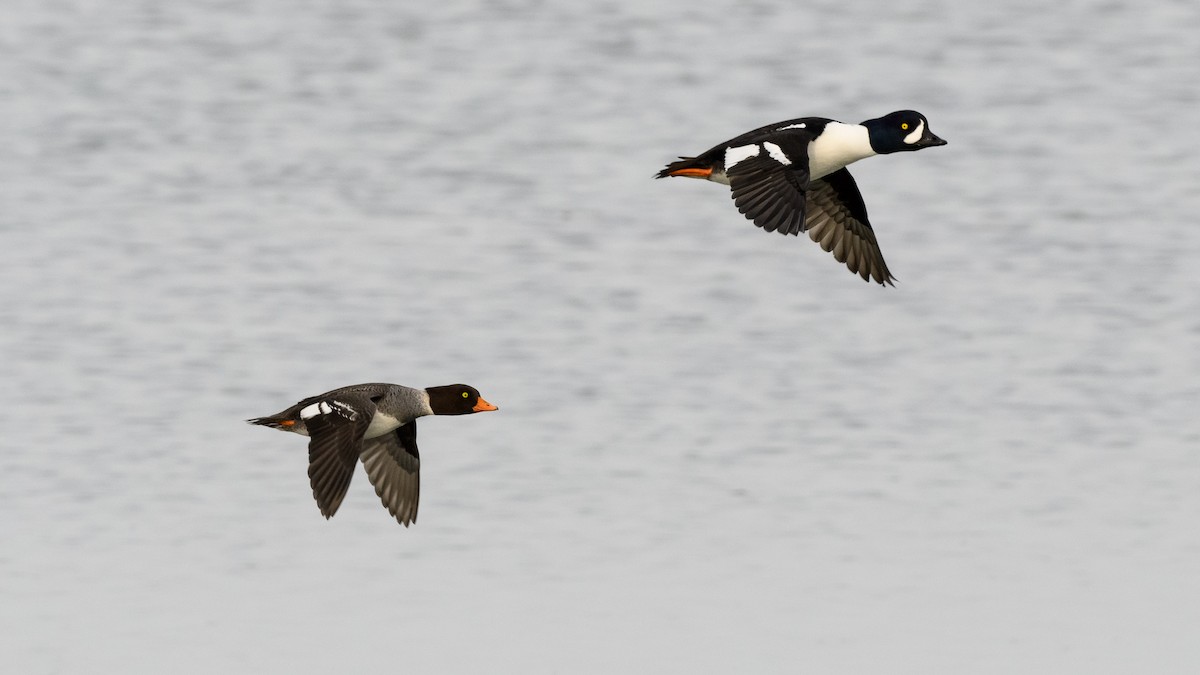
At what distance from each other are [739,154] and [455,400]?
279cm

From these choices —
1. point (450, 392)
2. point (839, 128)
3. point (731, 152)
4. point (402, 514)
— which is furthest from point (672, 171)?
point (402, 514)

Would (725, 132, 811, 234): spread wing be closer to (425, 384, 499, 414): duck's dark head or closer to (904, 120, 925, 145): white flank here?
(904, 120, 925, 145): white flank

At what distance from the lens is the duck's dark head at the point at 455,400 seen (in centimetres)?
1388

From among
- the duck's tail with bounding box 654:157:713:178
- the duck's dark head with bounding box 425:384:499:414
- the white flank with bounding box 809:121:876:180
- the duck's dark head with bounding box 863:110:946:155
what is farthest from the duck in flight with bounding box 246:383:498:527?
the duck's dark head with bounding box 863:110:946:155

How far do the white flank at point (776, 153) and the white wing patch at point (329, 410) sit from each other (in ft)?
10.1

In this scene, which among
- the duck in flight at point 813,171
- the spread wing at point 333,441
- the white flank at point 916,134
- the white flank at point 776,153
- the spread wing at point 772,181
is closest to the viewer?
the spread wing at point 772,181

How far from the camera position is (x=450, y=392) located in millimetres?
13930

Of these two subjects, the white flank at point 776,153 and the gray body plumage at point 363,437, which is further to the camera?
the white flank at point 776,153

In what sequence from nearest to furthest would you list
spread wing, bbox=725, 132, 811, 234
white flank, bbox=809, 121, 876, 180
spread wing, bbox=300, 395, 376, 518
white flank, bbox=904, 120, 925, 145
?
spread wing, bbox=725, 132, 811, 234 < spread wing, bbox=300, 395, 376, 518 < white flank, bbox=809, 121, 876, 180 < white flank, bbox=904, 120, 925, 145

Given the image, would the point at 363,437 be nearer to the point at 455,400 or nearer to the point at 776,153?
the point at 455,400

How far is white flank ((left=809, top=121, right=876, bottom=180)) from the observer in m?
13.2

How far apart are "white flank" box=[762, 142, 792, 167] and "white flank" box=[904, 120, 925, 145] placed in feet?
3.73

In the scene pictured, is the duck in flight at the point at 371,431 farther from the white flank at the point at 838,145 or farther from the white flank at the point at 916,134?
the white flank at the point at 916,134

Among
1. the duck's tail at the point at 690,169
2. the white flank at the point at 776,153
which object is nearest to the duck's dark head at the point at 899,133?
the white flank at the point at 776,153
